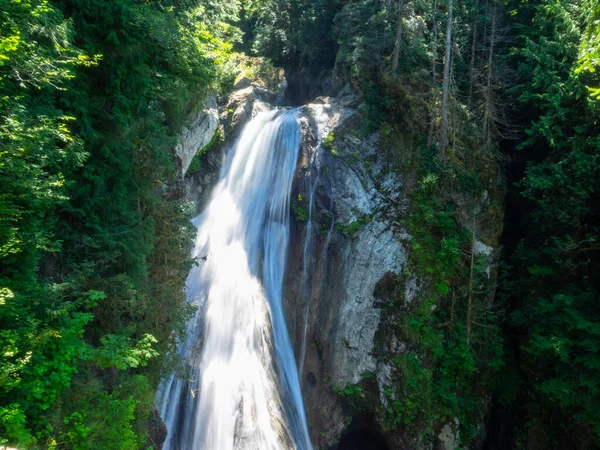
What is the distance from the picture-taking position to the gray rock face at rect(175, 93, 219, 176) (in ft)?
37.5

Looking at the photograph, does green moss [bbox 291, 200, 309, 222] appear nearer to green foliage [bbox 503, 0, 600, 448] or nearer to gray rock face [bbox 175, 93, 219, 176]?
gray rock face [bbox 175, 93, 219, 176]

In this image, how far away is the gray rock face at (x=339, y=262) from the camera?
13.0m

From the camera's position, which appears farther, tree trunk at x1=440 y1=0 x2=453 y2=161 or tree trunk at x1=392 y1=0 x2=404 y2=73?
tree trunk at x1=392 y1=0 x2=404 y2=73

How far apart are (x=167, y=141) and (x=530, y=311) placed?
42.6 feet

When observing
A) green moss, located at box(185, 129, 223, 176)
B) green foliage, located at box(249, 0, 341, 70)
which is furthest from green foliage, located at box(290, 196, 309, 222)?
green foliage, located at box(249, 0, 341, 70)

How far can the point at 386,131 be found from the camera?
15648 millimetres

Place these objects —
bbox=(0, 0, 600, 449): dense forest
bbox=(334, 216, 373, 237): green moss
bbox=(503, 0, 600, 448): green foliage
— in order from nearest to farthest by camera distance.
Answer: bbox=(0, 0, 600, 449): dense forest → bbox=(503, 0, 600, 448): green foliage → bbox=(334, 216, 373, 237): green moss

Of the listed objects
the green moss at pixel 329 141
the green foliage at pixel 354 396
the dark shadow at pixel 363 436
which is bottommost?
the dark shadow at pixel 363 436

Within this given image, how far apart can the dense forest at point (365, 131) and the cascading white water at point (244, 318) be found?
2.06 m

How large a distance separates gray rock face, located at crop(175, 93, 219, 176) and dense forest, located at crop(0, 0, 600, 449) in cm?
68

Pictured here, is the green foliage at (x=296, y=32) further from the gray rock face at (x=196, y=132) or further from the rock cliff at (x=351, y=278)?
the gray rock face at (x=196, y=132)

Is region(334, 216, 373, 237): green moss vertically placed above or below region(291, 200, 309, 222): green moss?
below

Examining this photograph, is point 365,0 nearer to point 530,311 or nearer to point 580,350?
point 530,311

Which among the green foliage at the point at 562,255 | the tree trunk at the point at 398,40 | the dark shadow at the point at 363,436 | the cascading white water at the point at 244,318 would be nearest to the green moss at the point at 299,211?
the cascading white water at the point at 244,318
